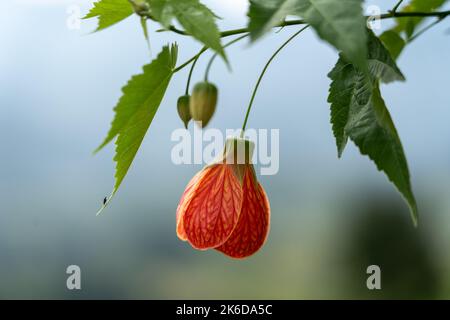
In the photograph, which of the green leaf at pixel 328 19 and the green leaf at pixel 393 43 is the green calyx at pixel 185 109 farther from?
the green leaf at pixel 393 43

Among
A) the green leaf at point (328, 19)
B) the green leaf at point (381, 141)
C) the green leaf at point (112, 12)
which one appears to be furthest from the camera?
the green leaf at point (112, 12)

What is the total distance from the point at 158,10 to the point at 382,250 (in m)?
7.34

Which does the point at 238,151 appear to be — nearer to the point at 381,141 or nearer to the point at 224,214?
the point at 224,214

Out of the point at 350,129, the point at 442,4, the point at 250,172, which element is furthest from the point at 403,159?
the point at 442,4

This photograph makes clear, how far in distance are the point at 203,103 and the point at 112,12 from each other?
11cm

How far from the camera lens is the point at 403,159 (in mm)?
443

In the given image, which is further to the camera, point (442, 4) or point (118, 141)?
point (442, 4)

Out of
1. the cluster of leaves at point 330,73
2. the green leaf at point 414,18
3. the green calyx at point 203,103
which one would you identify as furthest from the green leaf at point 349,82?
the green leaf at point 414,18

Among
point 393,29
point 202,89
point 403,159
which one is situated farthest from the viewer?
point 393,29

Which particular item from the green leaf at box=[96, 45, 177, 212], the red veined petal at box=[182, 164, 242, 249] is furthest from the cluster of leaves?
the red veined petal at box=[182, 164, 242, 249]

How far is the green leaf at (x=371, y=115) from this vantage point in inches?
17.3

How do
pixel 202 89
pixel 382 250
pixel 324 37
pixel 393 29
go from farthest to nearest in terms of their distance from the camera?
pixel 382 250, pixel 393 29, pixel 202 89, pixel 324 37

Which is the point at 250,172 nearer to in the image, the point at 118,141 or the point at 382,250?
the point at 118,141

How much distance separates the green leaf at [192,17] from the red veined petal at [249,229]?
0.95 ft
